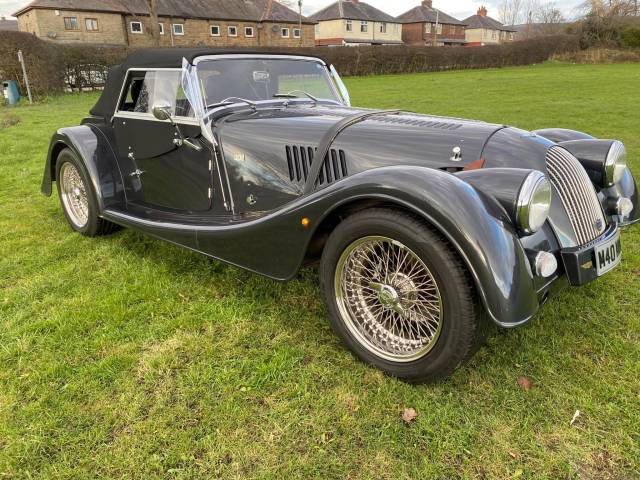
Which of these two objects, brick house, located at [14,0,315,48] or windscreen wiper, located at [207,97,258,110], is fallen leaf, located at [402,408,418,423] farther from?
brick house, located at [14,0,315,48]

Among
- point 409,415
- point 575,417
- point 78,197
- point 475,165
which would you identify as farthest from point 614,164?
point 78,197

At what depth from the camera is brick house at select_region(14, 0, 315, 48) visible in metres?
35.7

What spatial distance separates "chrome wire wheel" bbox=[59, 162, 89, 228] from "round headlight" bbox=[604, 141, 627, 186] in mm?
4597

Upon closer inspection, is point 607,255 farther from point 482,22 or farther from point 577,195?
point 482,22

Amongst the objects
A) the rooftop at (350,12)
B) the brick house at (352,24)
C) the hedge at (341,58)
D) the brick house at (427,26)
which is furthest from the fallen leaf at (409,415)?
the brick house at (427,26)

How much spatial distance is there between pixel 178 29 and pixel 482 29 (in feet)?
176

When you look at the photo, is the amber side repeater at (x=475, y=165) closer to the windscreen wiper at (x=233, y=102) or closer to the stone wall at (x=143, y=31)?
the windscreen wiper at (x=233, y=102)

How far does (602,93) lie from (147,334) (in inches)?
681

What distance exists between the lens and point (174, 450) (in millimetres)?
2240

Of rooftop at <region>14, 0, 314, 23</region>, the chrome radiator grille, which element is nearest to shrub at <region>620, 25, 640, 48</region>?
rooftop at <region>14, 0, 314, 23</region>

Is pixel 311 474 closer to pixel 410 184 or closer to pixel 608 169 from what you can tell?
pixel 410 184

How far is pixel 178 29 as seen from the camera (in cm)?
4100

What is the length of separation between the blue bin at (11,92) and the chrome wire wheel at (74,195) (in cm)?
1459

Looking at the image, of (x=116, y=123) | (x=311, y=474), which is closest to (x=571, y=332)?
(x=311, y=474)
